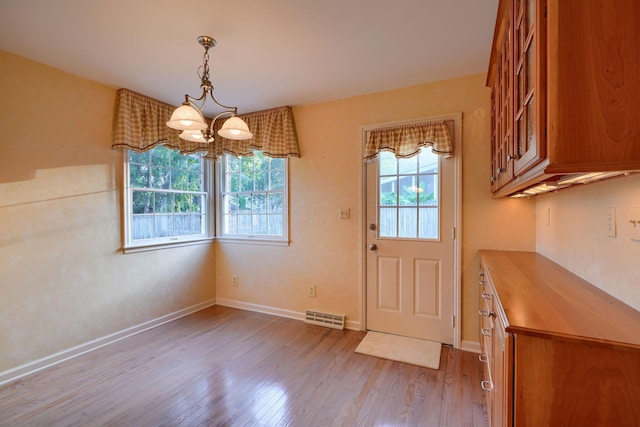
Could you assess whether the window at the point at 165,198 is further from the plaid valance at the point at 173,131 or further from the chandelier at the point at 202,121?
the chandelier at the point at 202,121

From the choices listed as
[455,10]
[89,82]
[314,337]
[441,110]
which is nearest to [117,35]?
[89,82]

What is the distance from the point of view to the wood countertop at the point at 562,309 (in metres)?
0.89

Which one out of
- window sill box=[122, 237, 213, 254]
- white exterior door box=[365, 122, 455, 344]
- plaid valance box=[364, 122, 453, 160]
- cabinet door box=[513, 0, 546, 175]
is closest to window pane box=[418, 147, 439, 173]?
white exterior door box=[365, 122, 455, 344]

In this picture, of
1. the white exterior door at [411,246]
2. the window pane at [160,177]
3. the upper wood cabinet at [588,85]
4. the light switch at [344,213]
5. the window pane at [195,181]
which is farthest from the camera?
the window pane at [195,181]

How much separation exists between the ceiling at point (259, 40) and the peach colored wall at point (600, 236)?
48.2 inches

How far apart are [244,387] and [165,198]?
7.52 feet

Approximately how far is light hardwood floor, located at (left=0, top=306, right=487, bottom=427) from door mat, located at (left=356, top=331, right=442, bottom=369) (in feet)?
0.25

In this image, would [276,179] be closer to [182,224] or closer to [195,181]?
[195,181]

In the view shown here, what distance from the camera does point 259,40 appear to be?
2053mm

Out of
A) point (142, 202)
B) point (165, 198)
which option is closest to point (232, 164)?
point (165, 198)

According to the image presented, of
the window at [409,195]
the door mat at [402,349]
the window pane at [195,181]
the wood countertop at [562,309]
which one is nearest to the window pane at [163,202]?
the window pane at [195,181]

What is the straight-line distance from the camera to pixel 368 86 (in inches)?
111

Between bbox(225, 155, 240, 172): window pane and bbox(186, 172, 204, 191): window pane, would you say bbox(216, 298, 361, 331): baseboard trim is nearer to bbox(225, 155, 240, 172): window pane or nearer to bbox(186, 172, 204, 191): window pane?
bbox(186, 172, 204, 191): window pane

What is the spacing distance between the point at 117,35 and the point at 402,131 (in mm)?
2384
